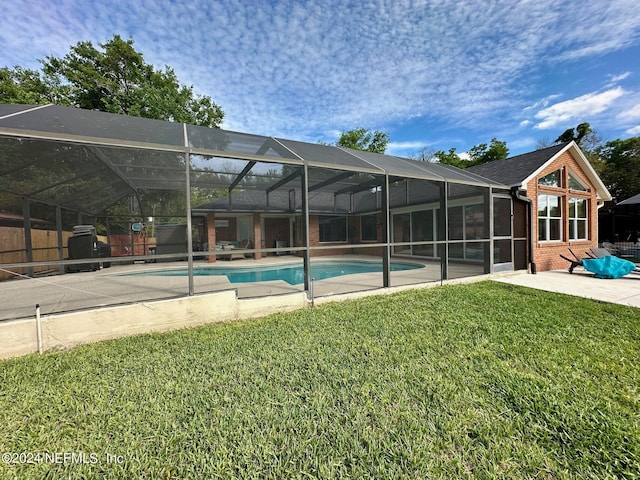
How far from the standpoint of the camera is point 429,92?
13.6m

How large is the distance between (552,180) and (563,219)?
1.54 metres

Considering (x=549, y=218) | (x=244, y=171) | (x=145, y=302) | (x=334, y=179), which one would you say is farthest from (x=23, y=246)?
(x=549, y=218)

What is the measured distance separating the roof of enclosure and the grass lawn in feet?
9.61

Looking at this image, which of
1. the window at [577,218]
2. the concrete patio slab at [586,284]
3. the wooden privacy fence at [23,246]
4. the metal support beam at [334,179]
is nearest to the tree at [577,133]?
the window at [577,218]

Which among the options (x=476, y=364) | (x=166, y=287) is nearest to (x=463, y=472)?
(x=476, y=364)

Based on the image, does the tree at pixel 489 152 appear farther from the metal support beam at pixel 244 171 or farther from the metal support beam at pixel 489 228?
the metal support beam at pixel 244 171

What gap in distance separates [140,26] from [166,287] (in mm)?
10675

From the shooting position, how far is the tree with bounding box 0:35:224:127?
17047mm

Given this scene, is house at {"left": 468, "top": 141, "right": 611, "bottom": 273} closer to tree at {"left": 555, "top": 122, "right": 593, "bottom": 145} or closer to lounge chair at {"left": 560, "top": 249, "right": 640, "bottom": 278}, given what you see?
lounge chair at {"left": 560, "top": 249, "right": 640, "bottom": 278}

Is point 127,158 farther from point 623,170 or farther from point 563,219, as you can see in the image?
point 623,170

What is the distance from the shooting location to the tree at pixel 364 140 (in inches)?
1030

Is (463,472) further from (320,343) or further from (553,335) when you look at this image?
(553,335)

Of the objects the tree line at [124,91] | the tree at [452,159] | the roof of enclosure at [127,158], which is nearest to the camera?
the roof of enclosure at [127,158]

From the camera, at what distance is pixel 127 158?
6.64 metres
